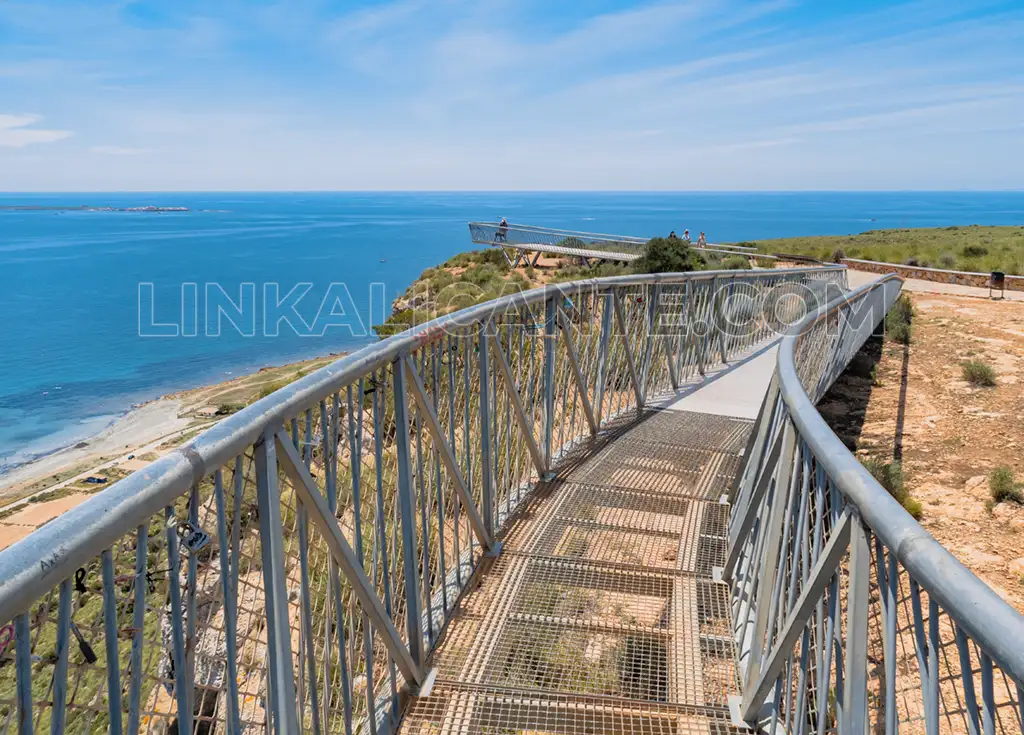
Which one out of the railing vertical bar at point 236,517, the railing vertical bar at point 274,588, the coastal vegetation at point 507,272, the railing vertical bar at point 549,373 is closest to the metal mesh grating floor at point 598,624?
the railing vertical bar at point 549,373

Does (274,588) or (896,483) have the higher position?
(274,588)

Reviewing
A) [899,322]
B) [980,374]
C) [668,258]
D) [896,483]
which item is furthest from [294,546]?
[668,258]

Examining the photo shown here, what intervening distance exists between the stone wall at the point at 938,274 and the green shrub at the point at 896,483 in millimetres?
17267

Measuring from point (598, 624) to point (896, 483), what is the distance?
5.31 m

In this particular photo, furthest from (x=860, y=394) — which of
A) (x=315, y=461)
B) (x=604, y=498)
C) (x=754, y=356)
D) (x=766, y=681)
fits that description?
(x=315, y=461)

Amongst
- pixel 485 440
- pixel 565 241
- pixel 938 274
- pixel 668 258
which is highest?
pixel 565 241

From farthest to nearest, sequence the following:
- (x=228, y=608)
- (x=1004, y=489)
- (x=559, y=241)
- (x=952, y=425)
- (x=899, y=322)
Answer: (x=559, y=241) < (x=899, y=322) < (x=952, y=425) < (x=1004, y=489) < (x=228, y=608)

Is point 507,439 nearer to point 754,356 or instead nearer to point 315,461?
point 315,461

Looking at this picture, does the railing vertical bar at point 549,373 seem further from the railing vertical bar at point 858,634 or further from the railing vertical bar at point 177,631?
the railing vertical bar at point 177,631

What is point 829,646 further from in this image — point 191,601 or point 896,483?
point 896,483

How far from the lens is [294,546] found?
2158 mm

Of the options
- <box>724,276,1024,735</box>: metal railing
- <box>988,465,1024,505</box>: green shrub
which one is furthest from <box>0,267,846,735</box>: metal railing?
<box>988,465,1024,505</box>: green shrub

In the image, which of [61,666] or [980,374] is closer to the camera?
[61,666]

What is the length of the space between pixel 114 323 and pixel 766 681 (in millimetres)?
61716
